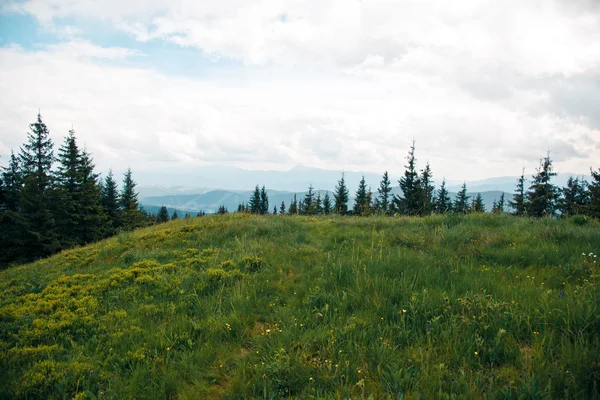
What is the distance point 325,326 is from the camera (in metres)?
3.80

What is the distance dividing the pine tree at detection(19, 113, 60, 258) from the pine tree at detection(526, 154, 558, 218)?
59588 millimetres

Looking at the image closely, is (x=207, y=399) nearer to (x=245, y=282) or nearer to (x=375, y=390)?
(x=375, y=390)

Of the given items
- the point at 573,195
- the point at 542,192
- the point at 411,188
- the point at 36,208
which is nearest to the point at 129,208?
the point at 36,208

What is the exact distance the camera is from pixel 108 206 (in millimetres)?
44094

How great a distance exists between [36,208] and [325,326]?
37.6 m

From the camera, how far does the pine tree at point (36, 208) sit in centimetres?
2873

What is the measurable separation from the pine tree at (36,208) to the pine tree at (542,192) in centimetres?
5959

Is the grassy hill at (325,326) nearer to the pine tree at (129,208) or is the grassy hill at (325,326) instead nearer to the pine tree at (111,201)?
the pine tree at (111,201)

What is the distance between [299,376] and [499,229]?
24.2 feet

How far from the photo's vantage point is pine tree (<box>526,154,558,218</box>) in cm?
4181

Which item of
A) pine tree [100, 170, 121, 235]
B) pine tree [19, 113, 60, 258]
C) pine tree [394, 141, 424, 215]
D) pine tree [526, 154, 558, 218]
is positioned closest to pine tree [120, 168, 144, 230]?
pine tree [100, 170, 121, 235]

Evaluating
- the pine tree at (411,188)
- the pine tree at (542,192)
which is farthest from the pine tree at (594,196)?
the pine tree at (411,188)

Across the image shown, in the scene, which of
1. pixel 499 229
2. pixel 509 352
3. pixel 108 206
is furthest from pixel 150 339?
pixel 108 206

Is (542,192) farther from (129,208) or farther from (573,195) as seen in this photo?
(129,208)
